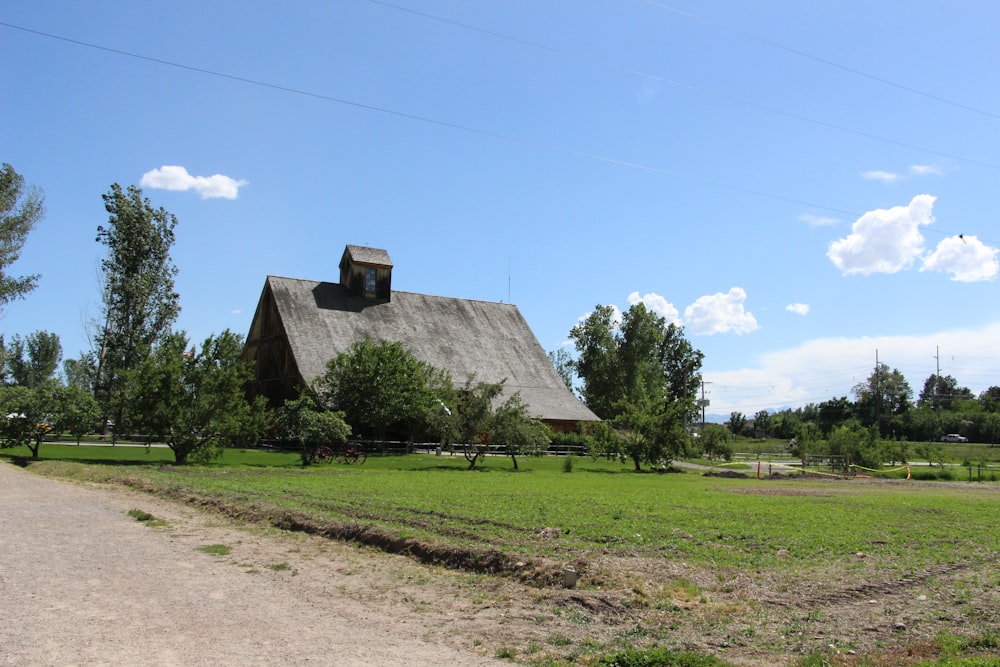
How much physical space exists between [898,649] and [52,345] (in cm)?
13135

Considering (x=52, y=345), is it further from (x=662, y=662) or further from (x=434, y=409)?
(x=662, y=662)

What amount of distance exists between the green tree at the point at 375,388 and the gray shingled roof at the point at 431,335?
505 centimetres

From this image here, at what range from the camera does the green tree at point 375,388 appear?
47.4 m

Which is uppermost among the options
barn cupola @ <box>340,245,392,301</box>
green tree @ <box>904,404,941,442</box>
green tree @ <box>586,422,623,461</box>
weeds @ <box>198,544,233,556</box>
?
barn cupola @ <box>340,245,392,301</box>

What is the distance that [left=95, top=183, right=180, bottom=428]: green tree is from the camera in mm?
56406

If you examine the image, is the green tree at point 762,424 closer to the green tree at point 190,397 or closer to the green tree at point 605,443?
the green tree at point 605,443

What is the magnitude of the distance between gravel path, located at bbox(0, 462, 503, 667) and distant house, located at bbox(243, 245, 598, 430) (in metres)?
41.5

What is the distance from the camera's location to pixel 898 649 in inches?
288

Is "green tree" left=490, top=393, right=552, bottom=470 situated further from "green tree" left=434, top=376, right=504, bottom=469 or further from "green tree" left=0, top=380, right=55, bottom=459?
"green tree" left=0, top=380, right=55, bottom=459

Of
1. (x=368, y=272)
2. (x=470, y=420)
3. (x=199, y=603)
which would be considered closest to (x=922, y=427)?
(x=368, y=272)

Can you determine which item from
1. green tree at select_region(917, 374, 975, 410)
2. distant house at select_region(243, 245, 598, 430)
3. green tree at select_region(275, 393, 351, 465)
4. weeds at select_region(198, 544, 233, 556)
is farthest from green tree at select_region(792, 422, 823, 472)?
green tree at select_region(917, 374, 975, 410)

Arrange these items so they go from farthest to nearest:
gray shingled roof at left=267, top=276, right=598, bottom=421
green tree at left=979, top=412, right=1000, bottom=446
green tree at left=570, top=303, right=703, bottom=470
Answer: green tree at left=979, top=412, right=1000, bottom=446 → green tree at left=570, top=303, right=703, bottom=470 → gray shingled roof at left=267, top=276, right=598, bottom=421

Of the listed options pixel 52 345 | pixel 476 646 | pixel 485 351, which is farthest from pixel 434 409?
pixel 52 345

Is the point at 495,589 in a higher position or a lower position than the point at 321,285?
lower
